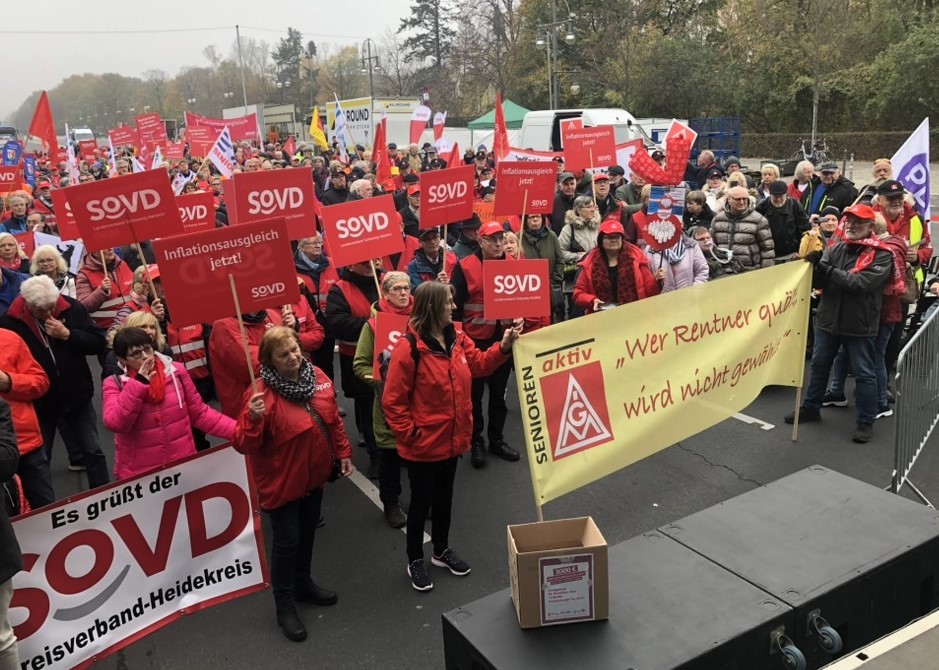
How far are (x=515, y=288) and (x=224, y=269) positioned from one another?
1.98 m

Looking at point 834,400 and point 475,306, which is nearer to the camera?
point 475,306

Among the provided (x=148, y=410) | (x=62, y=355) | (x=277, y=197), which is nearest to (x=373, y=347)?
(x=148, y=410)

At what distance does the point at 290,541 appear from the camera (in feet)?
13.5

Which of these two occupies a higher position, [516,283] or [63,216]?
[63,216]

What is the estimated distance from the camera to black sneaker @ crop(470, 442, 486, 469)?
6.23m

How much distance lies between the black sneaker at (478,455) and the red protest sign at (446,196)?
2067mm

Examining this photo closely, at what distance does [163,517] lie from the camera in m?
3.79

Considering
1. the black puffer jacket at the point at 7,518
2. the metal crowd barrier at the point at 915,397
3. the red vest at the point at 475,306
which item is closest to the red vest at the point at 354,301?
the red vest at the point at 475,306

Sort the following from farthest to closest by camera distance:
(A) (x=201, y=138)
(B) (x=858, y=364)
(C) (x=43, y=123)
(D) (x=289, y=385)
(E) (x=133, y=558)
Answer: (A) (x=201, y=138), (C) (x=43, y=123), (B) (x=858, y=364), (D) (x=289, y=385), (E) (x=133, y=558)

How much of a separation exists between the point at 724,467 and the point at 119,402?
436 cm

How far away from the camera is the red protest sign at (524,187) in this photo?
24.6 feet

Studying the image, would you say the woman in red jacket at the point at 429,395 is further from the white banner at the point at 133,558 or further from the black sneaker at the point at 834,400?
the black sneaker at the point at 834,400

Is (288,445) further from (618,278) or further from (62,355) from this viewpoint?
(618,278)

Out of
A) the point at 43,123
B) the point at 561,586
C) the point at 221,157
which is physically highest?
the point at 43,123
